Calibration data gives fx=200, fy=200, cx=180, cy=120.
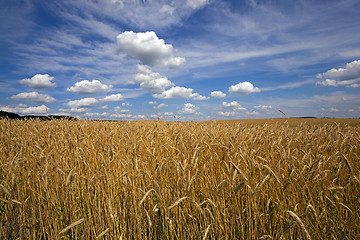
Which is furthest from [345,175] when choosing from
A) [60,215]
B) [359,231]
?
[60,215]

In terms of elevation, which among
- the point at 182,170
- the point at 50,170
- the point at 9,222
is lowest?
the point at 9,222

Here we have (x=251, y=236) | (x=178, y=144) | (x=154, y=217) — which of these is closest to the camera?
(x=251, y=236)

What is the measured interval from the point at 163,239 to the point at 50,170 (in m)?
2.00

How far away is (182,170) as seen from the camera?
Answer: 5.45 feet

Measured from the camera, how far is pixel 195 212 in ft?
6.72

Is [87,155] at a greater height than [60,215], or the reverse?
[87,155]

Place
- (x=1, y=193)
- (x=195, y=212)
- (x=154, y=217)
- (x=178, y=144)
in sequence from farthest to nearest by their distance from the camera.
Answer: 1. (x=178, y=144)
2. (x=1, y=193)
3. (x=154, y=217)
4. (x=195, y=212)

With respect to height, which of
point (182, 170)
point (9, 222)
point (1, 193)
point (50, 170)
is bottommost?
point (9, 222)

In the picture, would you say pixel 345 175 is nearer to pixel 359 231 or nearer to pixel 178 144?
pixel 359 231

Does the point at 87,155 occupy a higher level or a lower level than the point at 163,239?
higher

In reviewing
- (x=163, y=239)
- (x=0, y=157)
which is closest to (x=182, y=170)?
(x=163, y=239)

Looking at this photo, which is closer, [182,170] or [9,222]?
[182,170]

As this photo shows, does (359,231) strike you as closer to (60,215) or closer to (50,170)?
(60,215)

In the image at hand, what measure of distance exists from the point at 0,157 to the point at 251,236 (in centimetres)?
430
